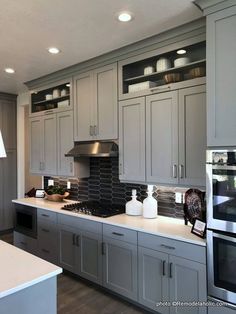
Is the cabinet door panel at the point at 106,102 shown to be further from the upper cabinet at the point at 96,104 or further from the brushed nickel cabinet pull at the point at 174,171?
the brushed nickel cabinet pull at the point at 174,171

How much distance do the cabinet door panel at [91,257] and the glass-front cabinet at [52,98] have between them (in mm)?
1783

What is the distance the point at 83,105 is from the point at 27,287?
2.47 m

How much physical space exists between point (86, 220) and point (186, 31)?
2234mm

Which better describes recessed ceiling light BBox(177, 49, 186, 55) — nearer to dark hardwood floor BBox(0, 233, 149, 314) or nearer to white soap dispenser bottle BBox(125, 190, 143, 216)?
white soap dispenser bottle BBox(125, 190, 143, 216)

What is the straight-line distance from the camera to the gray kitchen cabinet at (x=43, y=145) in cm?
396

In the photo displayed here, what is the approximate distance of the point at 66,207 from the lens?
3.42 metres

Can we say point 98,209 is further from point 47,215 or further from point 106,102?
point 106,102

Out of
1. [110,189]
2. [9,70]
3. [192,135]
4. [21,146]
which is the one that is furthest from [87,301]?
[21,146]

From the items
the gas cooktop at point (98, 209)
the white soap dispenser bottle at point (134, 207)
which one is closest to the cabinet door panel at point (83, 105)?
the gas cooktop at point (98, 209)

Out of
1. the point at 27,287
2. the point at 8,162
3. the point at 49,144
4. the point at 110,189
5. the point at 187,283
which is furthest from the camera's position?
the point at 8,162

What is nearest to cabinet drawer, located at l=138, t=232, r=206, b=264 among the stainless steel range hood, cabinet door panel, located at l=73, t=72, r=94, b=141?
the stainless steel range hood

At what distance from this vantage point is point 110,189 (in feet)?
11.8

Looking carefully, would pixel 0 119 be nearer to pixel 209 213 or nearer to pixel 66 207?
pixel 66 207

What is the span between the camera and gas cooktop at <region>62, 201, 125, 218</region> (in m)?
3.04
